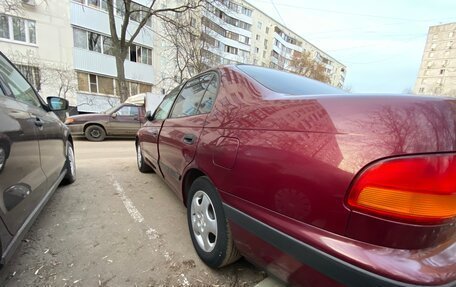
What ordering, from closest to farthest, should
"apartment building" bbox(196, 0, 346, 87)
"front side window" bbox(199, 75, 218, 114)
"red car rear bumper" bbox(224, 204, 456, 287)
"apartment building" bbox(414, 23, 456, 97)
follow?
"red car rear bumper" bbox(224, 204, 456, 287)
"front side window" bbox(199, 75, 218, 114)
"apartment building" bbox(196, 0, 346, 87)
"apartment building" bbox(414, 23, 456, 97)

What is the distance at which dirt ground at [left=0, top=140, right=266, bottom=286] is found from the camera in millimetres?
1836

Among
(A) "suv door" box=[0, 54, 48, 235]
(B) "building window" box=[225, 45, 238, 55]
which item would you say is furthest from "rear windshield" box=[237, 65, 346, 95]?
(B) "building window" box=[225, 45, 238, 55]

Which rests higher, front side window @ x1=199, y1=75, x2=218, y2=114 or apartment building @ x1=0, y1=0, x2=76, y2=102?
apartment building @ x1=0, y1=0, x2=76, y2=102

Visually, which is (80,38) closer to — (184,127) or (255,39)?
(184,127)

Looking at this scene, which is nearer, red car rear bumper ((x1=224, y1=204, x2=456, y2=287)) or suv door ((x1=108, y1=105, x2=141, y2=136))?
red car rear bumper ((x1=224, y1=204, x2=456, y2=287))

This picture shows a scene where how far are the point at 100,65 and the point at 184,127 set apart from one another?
19376 mm

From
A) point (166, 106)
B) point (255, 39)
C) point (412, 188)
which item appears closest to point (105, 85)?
point (166, 106)

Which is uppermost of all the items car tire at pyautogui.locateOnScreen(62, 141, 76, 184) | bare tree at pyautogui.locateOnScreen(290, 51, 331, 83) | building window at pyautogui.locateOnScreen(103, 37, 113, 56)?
bare tree at pyautogui.locateOnScreen(290, 51, 331, 83)

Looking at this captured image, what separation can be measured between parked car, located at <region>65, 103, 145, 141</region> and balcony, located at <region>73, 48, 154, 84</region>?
11.1 meters

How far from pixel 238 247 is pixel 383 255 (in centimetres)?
92

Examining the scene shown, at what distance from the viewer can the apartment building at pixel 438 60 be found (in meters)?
43.3

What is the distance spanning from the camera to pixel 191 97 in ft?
8.80

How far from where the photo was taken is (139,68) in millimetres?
20906

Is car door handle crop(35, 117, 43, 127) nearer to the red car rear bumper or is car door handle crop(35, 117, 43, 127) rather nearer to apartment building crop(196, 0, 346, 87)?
the red car rear bumper
